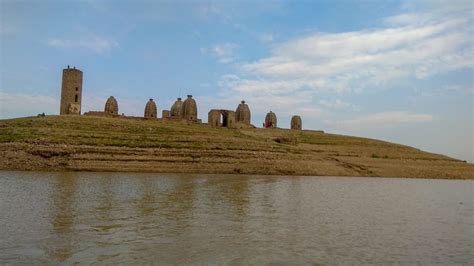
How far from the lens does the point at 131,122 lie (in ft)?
174

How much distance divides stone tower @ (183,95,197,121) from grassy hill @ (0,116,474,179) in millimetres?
12054

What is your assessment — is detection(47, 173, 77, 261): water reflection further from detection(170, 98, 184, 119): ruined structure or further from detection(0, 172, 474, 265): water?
detection(170, 98, 184, 119): ruined structure

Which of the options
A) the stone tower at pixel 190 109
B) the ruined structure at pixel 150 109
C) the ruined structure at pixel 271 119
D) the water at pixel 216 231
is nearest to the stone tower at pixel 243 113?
the ruined structure at pixel 271 119

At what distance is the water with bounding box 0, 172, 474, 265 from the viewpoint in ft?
31.5

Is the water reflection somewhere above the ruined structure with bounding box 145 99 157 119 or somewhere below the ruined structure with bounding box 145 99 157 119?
below

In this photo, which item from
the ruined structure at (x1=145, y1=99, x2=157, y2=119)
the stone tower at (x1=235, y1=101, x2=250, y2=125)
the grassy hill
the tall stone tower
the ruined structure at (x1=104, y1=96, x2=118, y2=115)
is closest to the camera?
the grassy hill

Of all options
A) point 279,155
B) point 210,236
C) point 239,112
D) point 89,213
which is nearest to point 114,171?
point 279,155

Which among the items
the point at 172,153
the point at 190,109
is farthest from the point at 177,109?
the point at 172,153

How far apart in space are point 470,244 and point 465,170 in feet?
170

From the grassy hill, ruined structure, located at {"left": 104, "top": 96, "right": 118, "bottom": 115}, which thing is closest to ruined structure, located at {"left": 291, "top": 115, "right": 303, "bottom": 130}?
the grassy hill

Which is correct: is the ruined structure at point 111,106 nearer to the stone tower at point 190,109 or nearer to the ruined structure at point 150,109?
the ruined structure at point 150,109

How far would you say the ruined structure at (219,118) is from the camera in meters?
69.7

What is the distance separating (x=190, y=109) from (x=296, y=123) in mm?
21298

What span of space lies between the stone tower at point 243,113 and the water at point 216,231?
57351 millimetres
